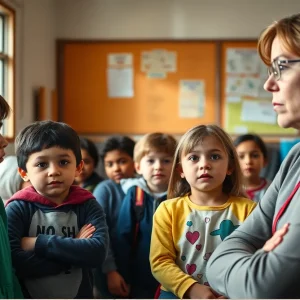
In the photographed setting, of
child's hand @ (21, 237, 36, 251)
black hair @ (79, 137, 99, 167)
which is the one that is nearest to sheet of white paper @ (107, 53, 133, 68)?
black hair @ (79, 137, 99, 167)

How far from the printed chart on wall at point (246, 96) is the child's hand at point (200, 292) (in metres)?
4.32

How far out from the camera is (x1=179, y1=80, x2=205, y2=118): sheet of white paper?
5984 millimetres

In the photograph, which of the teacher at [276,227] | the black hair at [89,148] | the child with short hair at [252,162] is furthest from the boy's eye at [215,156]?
the black hair at [89,148]

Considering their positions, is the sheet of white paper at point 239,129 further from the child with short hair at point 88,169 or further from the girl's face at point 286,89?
the girl's face at point 286,89

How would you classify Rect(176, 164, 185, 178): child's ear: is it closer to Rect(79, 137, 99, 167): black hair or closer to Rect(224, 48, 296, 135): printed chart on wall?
Rect(79, 137, 99, 167): black hair

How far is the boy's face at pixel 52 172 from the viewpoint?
1795mm

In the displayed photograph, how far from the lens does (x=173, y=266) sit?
5.88ft

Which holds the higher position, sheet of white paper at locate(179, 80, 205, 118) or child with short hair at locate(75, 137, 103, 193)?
sheet of white paper at locate(179, 80, 205, 118)

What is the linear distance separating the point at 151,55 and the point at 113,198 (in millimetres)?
3585

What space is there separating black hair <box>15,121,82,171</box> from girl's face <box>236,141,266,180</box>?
155cm

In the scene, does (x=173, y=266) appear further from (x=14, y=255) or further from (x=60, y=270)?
(x=14, y=255)

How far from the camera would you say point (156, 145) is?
8.04 ft

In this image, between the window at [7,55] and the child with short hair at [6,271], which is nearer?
the child with short hair at [6,271]

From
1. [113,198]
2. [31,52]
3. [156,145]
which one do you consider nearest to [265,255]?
[156,145]
